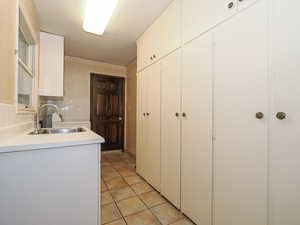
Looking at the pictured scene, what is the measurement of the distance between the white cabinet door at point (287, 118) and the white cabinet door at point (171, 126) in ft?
2.68

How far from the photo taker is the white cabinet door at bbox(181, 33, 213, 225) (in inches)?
47.0

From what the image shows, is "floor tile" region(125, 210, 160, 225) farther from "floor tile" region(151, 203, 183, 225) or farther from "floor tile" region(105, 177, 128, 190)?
"floor tile" region(105, 177, 128, 190)

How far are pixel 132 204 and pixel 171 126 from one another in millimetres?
1016

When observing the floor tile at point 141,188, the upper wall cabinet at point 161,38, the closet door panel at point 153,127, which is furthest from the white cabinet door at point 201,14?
the floor tile at point 141,188

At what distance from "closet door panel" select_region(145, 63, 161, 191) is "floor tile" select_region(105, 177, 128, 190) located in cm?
40

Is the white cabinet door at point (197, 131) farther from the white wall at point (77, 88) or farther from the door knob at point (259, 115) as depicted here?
the white wall at point (77, 88)

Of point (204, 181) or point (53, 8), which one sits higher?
point (53, 8)

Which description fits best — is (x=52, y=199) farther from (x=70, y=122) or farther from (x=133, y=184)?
(x=70, y=122)

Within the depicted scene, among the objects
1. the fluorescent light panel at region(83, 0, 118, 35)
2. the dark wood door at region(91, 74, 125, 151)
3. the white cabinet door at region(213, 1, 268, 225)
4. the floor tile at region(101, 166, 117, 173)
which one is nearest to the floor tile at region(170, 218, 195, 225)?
the white cabinet door at region(213, 1, 268, 225)

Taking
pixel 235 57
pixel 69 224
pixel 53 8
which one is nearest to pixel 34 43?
pixel 53 8

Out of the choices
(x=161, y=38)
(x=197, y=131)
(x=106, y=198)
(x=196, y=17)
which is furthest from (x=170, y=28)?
(x=106, y=198)

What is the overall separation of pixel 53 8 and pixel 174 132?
2165 millimetres

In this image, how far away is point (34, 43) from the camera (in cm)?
184

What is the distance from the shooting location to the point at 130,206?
1.59 m
